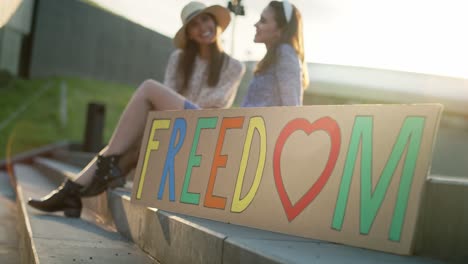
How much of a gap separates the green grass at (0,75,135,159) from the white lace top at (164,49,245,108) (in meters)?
9.23

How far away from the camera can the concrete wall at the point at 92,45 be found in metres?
21.8

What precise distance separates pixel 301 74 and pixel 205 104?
2.16 ft

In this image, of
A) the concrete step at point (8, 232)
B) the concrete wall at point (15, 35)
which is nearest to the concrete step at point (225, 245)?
the concrete step at point (8, 232)

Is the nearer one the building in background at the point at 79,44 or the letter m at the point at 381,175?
the letter m at the point at 381,175

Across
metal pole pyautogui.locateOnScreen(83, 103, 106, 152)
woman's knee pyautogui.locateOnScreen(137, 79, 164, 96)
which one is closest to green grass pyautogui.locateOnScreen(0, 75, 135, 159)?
metal pole pyautogui.locateOnScreen(83, 103, 106, 152)

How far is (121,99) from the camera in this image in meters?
19.5

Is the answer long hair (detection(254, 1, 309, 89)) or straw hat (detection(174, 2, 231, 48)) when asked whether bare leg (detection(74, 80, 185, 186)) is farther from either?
straw hat (detection(174, 2, 231, 48))

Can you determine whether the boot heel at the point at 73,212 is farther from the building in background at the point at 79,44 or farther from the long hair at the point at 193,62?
the building in background at the point at 79,44

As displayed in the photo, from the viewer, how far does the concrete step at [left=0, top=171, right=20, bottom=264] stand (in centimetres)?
286

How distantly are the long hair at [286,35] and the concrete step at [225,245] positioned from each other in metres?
0.82

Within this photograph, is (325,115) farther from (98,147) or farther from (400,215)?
(98,147)

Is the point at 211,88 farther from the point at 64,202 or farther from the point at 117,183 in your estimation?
the point at 64,202

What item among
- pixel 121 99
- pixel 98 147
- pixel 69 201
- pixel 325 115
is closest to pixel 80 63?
pixel 121 99

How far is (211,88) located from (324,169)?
1663 mm
